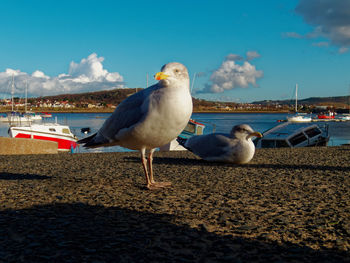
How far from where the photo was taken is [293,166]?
839 centimetres

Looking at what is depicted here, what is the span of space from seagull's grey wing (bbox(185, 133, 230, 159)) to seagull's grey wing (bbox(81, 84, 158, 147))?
4003 mm

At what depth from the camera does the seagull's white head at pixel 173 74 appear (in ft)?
15.2

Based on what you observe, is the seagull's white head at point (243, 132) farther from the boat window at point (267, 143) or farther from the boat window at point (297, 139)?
the boat window at point (297, 139)

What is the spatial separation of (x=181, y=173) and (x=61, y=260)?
473 centimetres

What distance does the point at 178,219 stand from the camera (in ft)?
12.5

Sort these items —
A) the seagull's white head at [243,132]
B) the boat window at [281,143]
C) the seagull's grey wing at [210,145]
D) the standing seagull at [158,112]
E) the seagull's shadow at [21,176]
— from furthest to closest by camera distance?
the boat window at [281,143], the seagull's grey wing at [210,145], the seagull's white head at [243,132], the seagull's shadow at [21,176], the standing seagull at [158,112]

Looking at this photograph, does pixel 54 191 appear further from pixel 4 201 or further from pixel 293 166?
pixel 293 166

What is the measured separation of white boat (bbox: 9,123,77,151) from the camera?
2792 centimetres

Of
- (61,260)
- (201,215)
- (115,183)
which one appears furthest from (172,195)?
(61,260)

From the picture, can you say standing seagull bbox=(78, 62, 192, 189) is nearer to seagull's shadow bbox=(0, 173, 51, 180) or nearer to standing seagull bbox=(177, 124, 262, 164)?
seagull's shadow bbox=(0, 173, 51, 180)

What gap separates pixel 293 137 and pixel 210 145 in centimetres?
1210

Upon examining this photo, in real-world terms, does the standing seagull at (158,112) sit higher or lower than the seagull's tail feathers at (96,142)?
higher

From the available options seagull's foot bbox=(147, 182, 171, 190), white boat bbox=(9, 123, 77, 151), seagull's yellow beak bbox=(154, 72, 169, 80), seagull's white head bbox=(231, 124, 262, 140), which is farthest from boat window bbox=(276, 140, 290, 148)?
white boat bbox=(9, 123, 77, 151)

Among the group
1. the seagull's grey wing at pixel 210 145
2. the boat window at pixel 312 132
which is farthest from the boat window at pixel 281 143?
the seagull's grey wing at pixel 210 145
